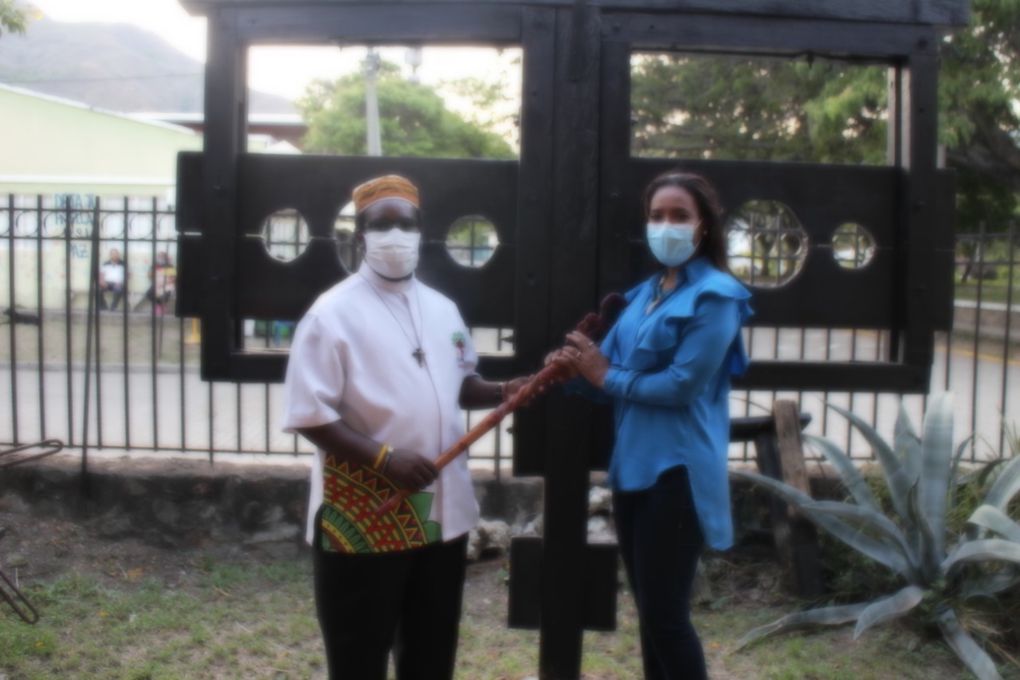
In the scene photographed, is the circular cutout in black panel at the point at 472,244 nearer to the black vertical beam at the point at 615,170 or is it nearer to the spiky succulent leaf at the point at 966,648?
the black vertical beam at the point at 615,170

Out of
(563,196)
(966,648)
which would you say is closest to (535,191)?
(563,196)

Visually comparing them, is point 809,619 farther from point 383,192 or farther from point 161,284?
point 161,284

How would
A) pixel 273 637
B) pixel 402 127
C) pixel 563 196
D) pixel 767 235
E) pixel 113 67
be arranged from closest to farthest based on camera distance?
pixel 563 196 → pixel 273 637 → pixel 767 235 → pixel 402 127 → pixel 113 67

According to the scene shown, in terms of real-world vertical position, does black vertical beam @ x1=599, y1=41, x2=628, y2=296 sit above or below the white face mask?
above

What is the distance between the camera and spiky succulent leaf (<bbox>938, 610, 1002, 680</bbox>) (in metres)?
4.02

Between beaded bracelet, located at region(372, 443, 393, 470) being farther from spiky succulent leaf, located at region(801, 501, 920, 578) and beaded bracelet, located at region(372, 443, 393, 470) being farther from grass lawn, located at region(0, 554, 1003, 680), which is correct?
spiky succulent leaf, located at region(801, 501, 920, 578)

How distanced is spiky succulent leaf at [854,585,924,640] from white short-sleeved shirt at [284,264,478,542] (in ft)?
5.87

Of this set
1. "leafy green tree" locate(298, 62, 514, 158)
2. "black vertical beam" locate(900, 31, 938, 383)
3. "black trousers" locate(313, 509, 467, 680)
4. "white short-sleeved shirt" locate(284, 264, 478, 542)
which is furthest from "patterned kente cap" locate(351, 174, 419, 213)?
"leafy green tree" locate(298, 62, 514, 158)

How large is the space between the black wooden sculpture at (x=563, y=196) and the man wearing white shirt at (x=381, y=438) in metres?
0.48

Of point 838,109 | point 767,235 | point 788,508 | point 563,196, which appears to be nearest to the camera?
point 563,196

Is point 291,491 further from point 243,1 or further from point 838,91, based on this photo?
point 838,91

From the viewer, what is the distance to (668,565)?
2.96m

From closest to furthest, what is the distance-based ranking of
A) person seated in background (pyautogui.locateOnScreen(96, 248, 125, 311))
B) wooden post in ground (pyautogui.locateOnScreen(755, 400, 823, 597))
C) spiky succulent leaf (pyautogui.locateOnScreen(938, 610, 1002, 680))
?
spiky succulent leaf (pyautogui.locateOnScreen(938, 610, 1002, 680))
wooden post in ground (pyautogui.locateOnScreen(755, 400, 823, 597))
person seated in background (pyautogui.locateOnScreen(96, 248, 125, 311))

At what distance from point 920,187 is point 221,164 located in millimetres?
2085
